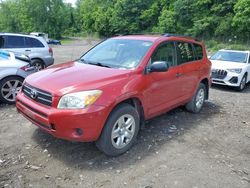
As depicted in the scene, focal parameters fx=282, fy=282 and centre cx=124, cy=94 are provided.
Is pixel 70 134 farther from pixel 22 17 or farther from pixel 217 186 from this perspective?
pixel 22 17

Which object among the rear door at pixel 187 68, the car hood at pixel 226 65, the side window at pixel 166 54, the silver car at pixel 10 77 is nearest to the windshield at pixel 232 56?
the car hood at pixel 226 65

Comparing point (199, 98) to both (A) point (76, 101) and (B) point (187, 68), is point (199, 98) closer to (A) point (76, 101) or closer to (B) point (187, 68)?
(B) point (187, 68)

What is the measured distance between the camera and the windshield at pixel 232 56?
36.8 ft

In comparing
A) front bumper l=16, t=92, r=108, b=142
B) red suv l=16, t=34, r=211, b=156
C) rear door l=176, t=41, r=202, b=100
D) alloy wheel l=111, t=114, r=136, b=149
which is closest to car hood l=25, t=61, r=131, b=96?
red suv l=16, t=34, r=211, b=156

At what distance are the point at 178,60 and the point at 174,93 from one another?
67cm

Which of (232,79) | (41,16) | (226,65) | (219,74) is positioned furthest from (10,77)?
(41,16)

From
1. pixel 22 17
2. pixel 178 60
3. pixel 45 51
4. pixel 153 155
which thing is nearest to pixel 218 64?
pixel 178 60

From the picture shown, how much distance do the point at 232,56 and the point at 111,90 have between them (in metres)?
8.92

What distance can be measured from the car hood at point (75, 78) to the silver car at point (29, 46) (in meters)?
6.07

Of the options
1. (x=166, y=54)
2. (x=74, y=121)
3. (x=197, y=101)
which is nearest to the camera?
(x=74, y=121)

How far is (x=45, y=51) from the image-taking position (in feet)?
36.1

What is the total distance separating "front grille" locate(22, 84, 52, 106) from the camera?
3887 mm

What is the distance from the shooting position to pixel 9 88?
6.55 metres

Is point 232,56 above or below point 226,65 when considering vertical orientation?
above
